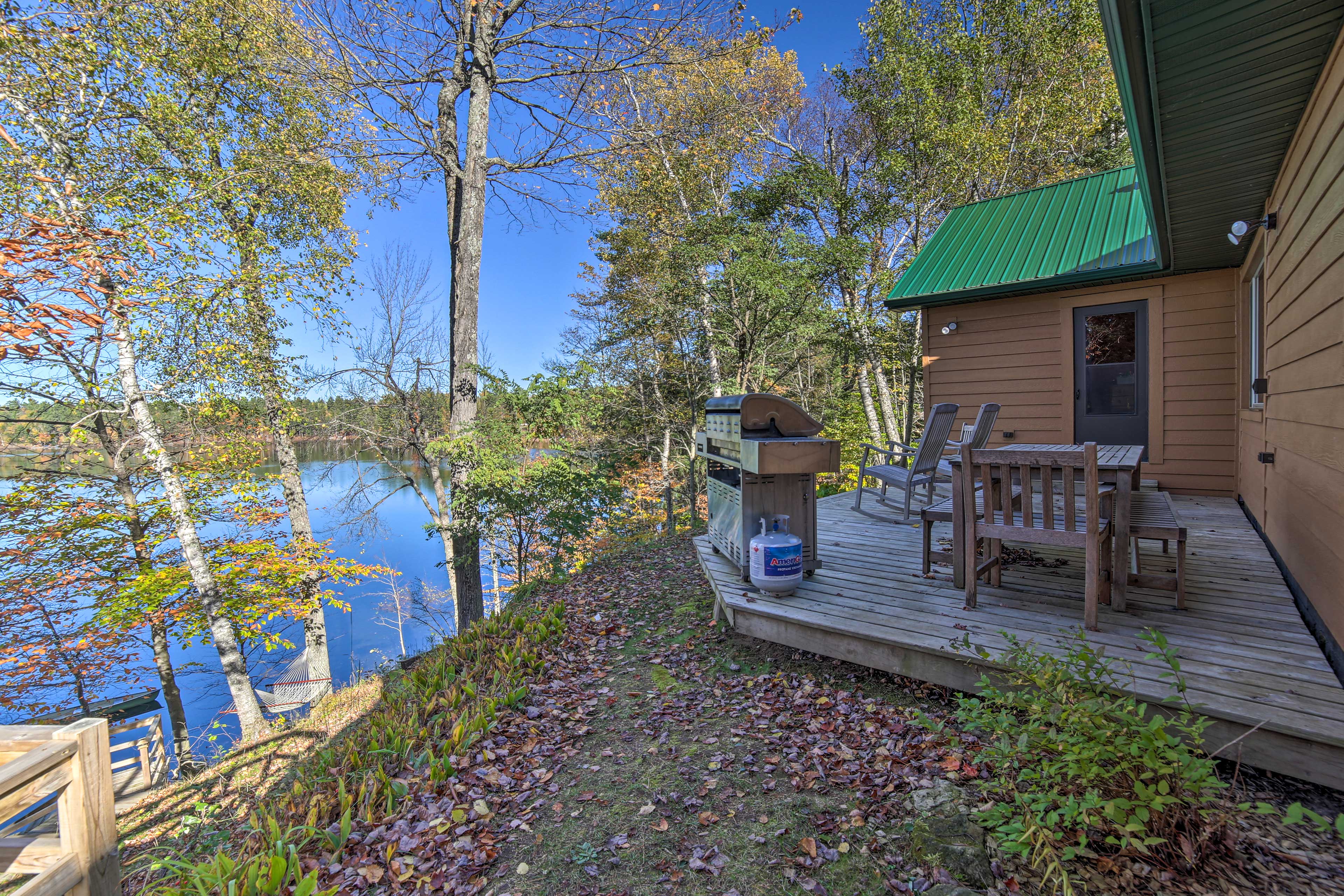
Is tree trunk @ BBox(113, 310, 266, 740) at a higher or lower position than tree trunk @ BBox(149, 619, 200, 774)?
higher

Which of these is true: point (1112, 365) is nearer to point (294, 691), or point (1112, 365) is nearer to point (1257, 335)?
point (1257, 335)

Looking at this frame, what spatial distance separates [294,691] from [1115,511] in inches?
498

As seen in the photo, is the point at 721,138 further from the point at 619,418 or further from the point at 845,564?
the point at 845,564

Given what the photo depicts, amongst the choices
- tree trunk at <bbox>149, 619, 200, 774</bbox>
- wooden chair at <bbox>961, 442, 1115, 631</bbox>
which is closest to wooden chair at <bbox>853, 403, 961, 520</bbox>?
wooden chair at <bbox>961, 442, 1115, 631</bbox>

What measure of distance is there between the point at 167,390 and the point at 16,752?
7.91 meters

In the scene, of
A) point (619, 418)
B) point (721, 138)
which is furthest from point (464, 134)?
point (619, 418)

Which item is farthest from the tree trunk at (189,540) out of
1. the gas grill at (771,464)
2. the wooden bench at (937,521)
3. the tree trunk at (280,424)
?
the wooden bench at (937,521)

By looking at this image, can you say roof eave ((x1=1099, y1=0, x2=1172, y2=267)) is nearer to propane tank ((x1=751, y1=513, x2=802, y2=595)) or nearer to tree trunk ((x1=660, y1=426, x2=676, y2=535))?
propane tank ((x1=751, y1=513, x2=802, y2=595))

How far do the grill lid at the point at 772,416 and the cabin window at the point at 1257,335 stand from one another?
372 centimetres

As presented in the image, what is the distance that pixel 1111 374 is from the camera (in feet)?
20.7

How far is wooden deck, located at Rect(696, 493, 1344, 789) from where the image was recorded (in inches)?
73.6

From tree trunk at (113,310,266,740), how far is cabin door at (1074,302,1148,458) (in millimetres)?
11108

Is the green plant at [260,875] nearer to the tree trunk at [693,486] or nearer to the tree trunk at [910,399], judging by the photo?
the tree trunk at [693,486]

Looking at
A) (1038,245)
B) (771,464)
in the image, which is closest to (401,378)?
(771,464)
